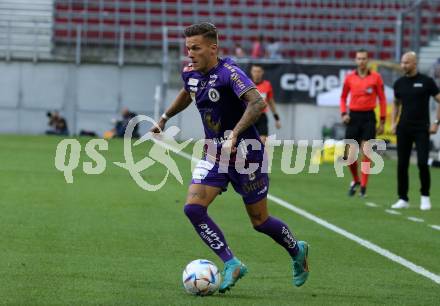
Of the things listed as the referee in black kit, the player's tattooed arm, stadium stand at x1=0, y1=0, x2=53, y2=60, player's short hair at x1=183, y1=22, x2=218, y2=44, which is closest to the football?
the player's tattooed arm

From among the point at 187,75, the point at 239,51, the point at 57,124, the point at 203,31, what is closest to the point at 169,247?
the point at 187,75

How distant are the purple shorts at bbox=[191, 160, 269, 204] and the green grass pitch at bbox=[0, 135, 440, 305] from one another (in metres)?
0.70

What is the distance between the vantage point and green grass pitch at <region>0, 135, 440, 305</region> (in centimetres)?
785

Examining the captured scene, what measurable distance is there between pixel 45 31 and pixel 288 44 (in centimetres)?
849

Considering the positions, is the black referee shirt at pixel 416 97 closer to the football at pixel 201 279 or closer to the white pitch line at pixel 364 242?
the white pitch line at pixel 364 242

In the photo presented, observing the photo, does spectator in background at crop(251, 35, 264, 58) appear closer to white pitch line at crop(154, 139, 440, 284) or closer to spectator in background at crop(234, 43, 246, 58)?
spectator in background at crop(234, 43, 246, 58)

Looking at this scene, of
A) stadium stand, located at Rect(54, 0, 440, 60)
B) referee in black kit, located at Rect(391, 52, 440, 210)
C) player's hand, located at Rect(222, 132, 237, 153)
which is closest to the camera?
player's hand, located at Rect(222, 132, 237, 153)

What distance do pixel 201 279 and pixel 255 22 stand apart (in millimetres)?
32986

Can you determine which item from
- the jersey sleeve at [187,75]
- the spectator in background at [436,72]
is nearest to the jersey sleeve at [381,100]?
the jersey sleeve at [187,75]

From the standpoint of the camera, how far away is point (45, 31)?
39.4 m

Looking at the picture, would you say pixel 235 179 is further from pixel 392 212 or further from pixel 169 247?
pixel 392 212

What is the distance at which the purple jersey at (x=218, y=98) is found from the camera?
8023 millimetres

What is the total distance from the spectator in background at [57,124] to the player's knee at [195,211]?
30082 millimetres

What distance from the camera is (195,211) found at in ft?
26.2
